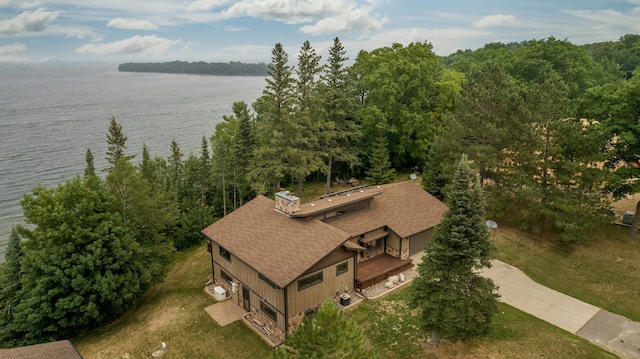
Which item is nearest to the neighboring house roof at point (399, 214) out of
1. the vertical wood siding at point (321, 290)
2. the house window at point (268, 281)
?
the vertical wood siding at point (321, 290)

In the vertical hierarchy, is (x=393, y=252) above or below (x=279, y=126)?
below

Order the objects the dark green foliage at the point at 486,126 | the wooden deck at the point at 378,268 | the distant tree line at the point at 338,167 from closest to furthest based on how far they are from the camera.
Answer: the wooden deck at the point at 378,268
the distant tree line at the point at 338,167
the dark green foliage at the point at 486,126

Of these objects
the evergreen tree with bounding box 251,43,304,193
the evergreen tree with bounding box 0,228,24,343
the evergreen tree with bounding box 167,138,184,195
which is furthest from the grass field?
the evergreen tree with bounding box 167,138,184,195

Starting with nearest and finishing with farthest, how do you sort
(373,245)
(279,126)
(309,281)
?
(309,281), (373,245), (279,126)

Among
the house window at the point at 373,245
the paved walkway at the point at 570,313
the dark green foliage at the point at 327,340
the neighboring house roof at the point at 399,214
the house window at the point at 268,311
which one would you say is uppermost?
the dark green foliage at the point at 327,340

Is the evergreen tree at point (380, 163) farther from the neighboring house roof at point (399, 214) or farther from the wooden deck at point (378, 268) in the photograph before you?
the wooden deck at point (378, 268)

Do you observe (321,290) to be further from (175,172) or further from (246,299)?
(175,172)

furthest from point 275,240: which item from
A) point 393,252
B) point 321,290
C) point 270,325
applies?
point 393,252
